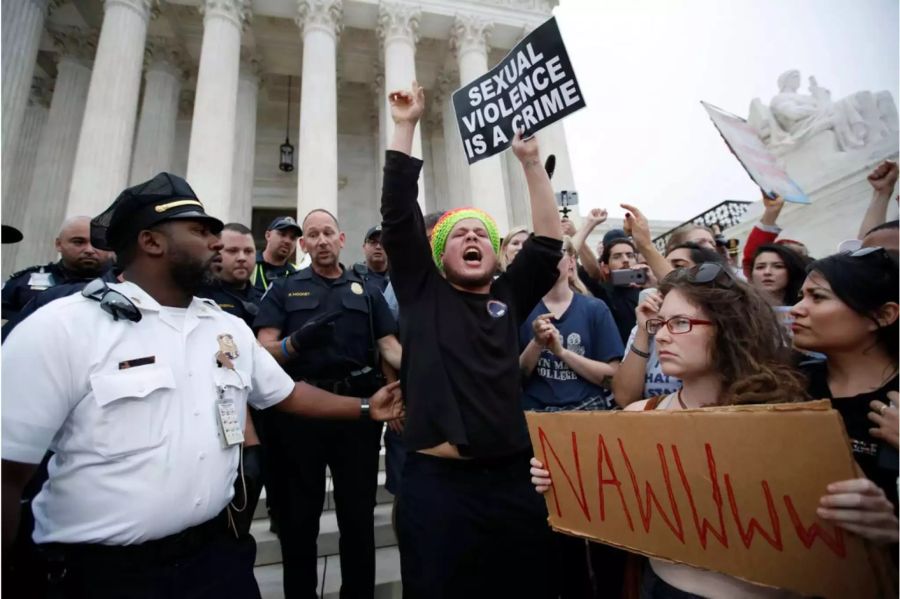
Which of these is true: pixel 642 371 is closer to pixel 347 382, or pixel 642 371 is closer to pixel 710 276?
pixel 710 276

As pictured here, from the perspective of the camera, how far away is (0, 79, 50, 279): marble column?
1103 cm

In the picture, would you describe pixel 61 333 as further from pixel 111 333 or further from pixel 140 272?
pixel 140 272

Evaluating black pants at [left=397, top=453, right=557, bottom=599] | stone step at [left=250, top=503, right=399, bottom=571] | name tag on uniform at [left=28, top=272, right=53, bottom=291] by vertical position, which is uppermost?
name tag on uniform at [left=28, top=272, right=53, bottom=291]

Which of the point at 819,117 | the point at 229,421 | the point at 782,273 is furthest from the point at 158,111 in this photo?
the point at 819,117

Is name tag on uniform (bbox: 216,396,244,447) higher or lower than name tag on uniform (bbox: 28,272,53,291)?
lower

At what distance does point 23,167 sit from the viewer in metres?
12.1

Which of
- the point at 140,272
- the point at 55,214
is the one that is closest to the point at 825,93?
the point at 140,272

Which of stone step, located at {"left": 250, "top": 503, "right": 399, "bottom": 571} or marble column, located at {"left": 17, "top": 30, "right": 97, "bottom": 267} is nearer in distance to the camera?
stone step, located at {"left": 250, "top": 503, "right": 399, "bottom": 571}

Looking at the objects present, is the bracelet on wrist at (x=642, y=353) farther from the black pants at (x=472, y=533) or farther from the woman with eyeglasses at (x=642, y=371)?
the black pants at (x=472, y=533)

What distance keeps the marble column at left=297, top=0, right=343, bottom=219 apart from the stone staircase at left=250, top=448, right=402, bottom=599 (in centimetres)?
880

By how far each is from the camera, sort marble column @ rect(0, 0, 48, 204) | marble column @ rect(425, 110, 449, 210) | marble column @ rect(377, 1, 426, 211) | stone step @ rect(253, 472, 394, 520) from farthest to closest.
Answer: marble column @ rect(425, 110, 449, 210) < marble column @ rect(377, 1, 426, 211) < marble column @ rect(0, 0, 48, 204) < stone step @ rect(253, 472, 394, 520)

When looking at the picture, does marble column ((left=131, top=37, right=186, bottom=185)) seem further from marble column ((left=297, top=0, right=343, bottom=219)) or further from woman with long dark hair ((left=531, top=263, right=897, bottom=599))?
woman with long dark hair ((left=531, top=263, right=897, bottom=599))

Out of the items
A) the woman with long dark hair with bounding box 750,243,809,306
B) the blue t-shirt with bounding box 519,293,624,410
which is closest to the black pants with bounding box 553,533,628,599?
the blue t-shirt with bounding box 519,293,624,410

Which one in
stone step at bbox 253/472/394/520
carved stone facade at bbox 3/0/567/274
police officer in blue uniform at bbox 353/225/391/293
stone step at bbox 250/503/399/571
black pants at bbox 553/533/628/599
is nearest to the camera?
black pants at bbox 553/533/628/599
